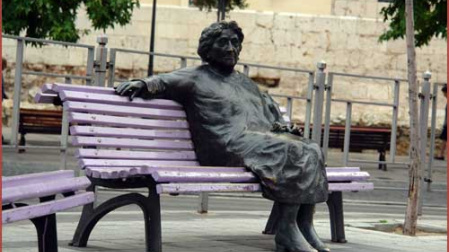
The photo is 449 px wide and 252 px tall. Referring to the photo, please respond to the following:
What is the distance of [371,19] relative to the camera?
1335 inches

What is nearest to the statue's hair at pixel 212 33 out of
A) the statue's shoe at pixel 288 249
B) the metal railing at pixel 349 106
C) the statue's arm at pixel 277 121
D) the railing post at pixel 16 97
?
the statue's arm at pixel 277 121

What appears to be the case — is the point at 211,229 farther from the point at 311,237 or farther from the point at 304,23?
the point at 304,23

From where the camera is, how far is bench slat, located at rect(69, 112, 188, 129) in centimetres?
991

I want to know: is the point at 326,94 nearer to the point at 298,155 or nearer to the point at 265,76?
the point at 298,155

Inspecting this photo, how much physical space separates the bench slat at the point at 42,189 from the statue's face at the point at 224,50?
10.4ft

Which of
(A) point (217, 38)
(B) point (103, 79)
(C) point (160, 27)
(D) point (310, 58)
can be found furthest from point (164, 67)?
(A) point (217, 38)

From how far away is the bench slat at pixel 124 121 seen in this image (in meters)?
9.91

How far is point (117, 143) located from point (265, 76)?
2271 centimetres

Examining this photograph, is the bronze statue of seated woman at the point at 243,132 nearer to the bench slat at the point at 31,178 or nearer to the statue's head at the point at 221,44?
the statue's head at the point at 221,44

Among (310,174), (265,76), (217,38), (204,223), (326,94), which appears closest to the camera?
(310,174)

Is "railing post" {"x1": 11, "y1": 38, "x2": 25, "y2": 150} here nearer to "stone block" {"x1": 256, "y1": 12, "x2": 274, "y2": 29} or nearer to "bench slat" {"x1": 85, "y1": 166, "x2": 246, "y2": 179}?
"bench slat" {"x1": 85, "y1": 166, "x2": 246, "y2": 179}

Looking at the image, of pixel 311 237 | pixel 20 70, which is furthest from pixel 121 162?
pixel 20 70

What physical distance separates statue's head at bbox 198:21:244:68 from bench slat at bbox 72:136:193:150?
0.63 m

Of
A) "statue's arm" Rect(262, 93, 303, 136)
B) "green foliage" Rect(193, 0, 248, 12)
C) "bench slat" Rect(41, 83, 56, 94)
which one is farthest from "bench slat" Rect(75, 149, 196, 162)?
"green foliage" Rect(193, 0, 248, 12)
